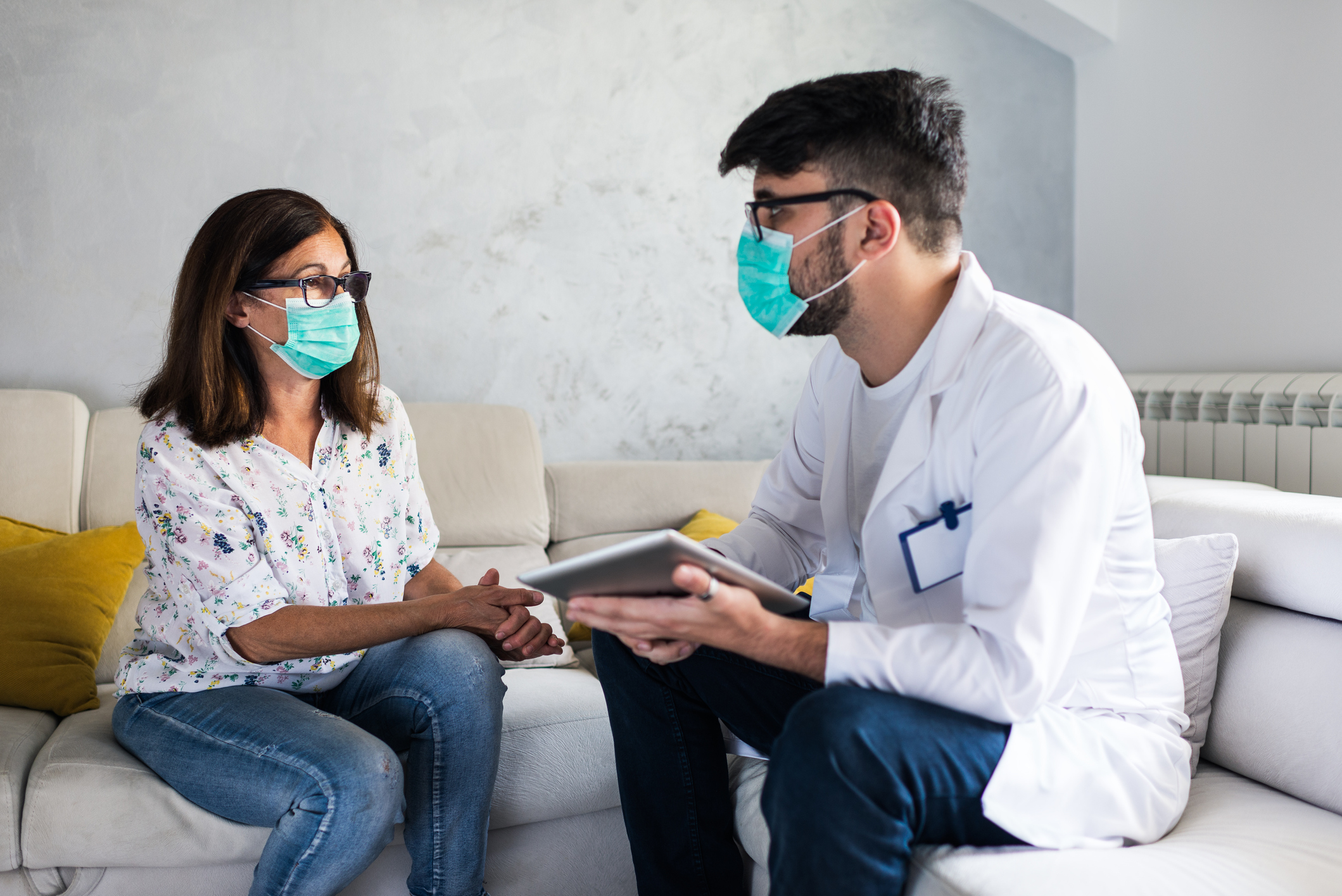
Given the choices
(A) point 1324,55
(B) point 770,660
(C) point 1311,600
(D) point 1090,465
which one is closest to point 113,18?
(B) point 770,660

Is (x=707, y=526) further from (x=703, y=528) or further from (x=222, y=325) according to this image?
(x=222, y=325)

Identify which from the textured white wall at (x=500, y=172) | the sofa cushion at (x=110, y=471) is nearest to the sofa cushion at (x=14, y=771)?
the sofa cushion at (x=110, y=471)

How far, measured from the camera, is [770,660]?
1.04 metres

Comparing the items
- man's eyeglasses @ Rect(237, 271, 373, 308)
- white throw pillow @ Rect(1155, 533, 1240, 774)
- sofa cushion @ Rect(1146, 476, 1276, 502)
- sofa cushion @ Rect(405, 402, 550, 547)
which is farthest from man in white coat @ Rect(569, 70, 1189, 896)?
sofa cushion @ Rect(405, 402, 550, 547)

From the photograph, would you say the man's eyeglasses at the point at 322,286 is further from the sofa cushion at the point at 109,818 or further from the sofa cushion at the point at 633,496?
the sofa cushion at the point at 633,496

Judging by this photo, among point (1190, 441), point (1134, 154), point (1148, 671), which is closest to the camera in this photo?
point (1148, 671)

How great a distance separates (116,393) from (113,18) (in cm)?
84

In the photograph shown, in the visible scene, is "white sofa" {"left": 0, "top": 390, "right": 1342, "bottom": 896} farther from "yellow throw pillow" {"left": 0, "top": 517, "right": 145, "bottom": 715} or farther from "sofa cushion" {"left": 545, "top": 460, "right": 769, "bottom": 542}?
"sofa cushion" {"left": 545, "top": 460, "right": 769, "bottom": 542}

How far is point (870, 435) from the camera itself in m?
1.33

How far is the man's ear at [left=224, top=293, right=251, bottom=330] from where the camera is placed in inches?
56.6

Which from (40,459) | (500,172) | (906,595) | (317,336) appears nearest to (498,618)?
(317,336)

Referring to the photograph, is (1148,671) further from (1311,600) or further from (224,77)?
(224,77)

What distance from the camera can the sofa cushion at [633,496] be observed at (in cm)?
230

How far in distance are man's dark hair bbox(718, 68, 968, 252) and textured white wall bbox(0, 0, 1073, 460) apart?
138 cm
